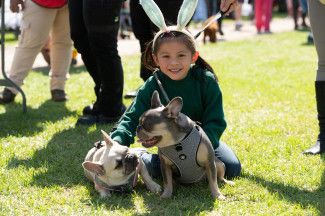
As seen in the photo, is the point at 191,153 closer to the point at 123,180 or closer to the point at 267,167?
the point at 123,180

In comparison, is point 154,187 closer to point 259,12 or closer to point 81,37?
point 81,37

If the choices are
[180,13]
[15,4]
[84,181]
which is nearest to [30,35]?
[15,4]

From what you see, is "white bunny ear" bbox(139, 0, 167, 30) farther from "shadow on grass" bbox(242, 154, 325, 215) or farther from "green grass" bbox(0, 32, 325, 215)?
"shadow on grass" bbox(242, 154, 325, 215)

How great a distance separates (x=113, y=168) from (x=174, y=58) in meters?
0.68

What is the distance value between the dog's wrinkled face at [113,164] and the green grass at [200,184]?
138 millimetres

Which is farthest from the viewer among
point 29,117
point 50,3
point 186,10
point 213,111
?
point 50,3

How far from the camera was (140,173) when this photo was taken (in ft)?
10.3

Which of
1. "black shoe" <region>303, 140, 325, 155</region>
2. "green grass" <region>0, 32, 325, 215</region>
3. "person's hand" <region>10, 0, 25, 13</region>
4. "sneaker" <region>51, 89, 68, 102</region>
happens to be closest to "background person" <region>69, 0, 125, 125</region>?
"green grass" <region>0, 32, 325, 215</region>

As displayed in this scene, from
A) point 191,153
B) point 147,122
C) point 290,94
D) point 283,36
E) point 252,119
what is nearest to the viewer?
point 147,122

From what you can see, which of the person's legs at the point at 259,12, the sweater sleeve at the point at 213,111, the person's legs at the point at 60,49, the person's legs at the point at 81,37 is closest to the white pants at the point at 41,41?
the person's legs at the point at 60,49

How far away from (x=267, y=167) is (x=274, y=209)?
0.72 meters

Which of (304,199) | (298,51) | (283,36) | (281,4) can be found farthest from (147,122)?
(281,4)

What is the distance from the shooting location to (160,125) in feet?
8.81

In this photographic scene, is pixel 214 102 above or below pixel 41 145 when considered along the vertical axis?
above
